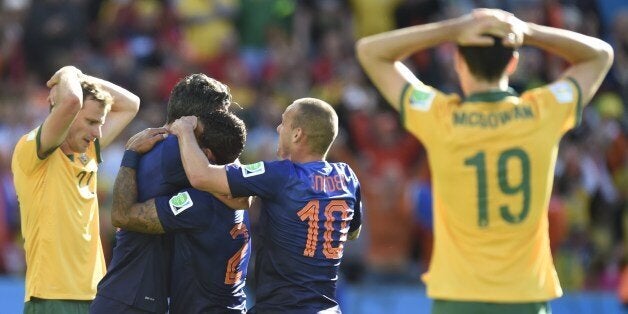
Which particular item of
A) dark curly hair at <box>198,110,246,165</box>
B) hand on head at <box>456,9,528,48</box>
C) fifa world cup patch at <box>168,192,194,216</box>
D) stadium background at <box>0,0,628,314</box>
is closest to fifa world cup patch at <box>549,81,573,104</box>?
hand on head at <box>456,9,528,48</box>

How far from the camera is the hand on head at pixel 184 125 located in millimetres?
6957

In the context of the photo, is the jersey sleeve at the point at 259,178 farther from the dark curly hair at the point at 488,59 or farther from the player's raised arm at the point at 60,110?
the dark curly hair at the point at 488,59

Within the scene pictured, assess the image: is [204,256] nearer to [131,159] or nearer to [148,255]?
[148,255]

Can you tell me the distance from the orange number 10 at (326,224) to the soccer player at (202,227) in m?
0.49

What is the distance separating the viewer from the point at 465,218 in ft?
18.8

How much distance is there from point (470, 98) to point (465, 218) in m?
0.61

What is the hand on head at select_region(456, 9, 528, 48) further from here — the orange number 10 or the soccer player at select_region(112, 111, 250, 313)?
the soccer player at select_region(112, 111, 250, 313)

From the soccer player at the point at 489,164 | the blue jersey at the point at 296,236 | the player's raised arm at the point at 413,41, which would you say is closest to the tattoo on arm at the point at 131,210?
the blue jersey at the point at 296,236

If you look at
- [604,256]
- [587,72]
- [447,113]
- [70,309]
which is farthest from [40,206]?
[604,256]

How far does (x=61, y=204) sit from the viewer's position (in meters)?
7.38

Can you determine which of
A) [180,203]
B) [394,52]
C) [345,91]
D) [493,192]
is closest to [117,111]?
[180,203]

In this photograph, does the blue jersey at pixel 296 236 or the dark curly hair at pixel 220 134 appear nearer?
the blue jersey at pixel 296 236

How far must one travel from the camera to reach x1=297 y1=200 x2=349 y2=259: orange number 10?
696cm

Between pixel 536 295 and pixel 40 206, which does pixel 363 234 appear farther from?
pixel 536 295
